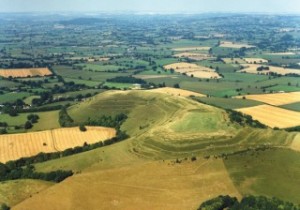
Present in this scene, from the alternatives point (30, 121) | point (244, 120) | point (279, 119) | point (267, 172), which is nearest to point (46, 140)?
point (30, 121)

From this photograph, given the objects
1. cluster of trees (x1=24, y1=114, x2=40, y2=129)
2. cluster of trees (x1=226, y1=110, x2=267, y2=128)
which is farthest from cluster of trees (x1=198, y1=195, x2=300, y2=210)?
cluster of trees (x1=24, y1=114, x2=40, y2=129)

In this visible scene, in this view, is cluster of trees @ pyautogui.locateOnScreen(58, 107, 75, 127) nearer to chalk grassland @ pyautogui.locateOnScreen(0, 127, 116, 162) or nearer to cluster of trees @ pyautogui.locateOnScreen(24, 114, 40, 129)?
chalk grassland @ pyautogui.locateOnScreen(0, 127, 116, 162)

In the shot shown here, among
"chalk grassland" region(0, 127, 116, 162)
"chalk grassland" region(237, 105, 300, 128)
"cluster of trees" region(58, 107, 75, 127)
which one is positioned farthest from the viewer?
"cluster of trees" region(58, 107, 75, 127)

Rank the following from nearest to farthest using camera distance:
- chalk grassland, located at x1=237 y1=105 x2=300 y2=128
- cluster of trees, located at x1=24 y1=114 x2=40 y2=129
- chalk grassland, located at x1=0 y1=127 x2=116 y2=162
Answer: chalk grassland, located at x1=0 y1=127 x2=116 y2=162 < chalk grassland, located at x1=237 y1=105 x2=300 y2=128 < cluster of trees, located at x1=24 y1=114 x2=40 y2=129

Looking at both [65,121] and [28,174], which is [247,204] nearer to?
[28,174]

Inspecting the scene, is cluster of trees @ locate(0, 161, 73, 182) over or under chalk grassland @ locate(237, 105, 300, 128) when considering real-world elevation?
over
